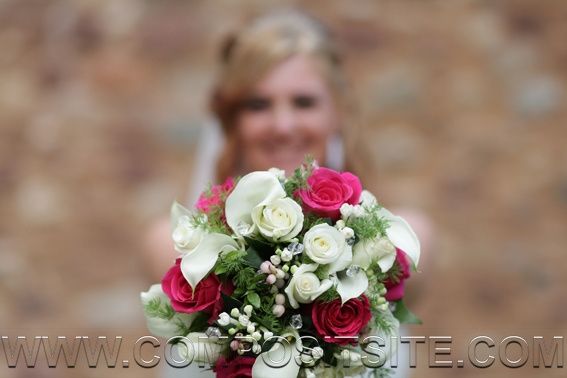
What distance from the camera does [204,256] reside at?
1.77 meters

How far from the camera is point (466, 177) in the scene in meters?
5.19

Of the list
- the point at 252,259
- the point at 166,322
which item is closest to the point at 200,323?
the point at 166,322

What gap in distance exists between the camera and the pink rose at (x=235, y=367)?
69.8 inches

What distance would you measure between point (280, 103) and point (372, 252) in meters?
1.40

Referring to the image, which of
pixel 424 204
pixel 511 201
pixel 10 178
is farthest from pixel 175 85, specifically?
pixel 511 201

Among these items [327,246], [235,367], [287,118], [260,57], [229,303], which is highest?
[260,57]

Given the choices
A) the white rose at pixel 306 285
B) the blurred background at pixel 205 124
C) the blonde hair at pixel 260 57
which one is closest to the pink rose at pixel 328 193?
the white rose at pixel 306 285

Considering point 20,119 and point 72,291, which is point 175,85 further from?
point 72,291

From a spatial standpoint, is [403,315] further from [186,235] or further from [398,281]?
[186,235]

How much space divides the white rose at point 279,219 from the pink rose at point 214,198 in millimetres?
95

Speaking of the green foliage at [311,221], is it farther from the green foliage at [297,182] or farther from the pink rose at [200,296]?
the pink rose at [200,296]

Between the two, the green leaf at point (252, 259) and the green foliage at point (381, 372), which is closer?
the green leaf at point (252, 259)

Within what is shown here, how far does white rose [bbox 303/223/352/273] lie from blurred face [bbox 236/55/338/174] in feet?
4.42

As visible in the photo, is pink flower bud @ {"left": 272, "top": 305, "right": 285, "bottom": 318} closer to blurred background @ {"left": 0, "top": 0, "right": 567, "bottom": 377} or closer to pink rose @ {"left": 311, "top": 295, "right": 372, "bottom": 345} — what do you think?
pink rose @ {"left": 311, "top": 295, "right": 372, "bottom": 345}
